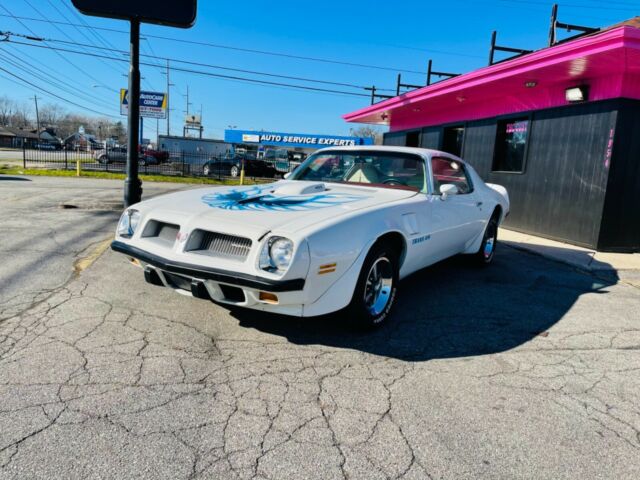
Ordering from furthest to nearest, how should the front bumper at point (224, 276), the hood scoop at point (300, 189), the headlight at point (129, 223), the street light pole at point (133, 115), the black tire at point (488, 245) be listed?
the street light pole at point (133, 115)
the black tire at point (488, 245)
the hood scoop at point (300, 189)
the headlight at point (129, 223)
the front bumper at point (224, 276)

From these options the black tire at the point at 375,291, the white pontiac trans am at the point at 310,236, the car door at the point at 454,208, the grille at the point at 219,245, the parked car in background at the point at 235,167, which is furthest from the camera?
the parked car in background at the point at 235,167

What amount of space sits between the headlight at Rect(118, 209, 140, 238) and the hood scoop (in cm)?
116

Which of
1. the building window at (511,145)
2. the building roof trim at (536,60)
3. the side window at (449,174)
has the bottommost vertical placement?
the side window at (449,174)

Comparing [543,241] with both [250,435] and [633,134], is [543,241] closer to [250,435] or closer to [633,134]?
[633,134]

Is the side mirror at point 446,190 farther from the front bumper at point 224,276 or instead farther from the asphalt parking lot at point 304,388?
the front bumper at point 224,276

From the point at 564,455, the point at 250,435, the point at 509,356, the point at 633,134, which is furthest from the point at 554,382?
the point at 633,134

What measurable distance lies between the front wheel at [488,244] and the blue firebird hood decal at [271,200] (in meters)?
2.70

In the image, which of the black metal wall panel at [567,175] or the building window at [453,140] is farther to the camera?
the building window at [453,140]

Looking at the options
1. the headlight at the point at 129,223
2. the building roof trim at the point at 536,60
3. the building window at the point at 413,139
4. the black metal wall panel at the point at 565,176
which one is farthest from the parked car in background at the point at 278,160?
the headlight at the point at 129,223

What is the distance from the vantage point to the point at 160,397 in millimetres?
2623

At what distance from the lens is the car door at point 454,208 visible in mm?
4617

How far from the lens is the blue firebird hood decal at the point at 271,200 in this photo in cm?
357

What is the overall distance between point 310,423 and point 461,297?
9.50ft

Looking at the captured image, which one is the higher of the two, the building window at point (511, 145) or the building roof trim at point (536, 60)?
the building roof trim at point (536, 60)
